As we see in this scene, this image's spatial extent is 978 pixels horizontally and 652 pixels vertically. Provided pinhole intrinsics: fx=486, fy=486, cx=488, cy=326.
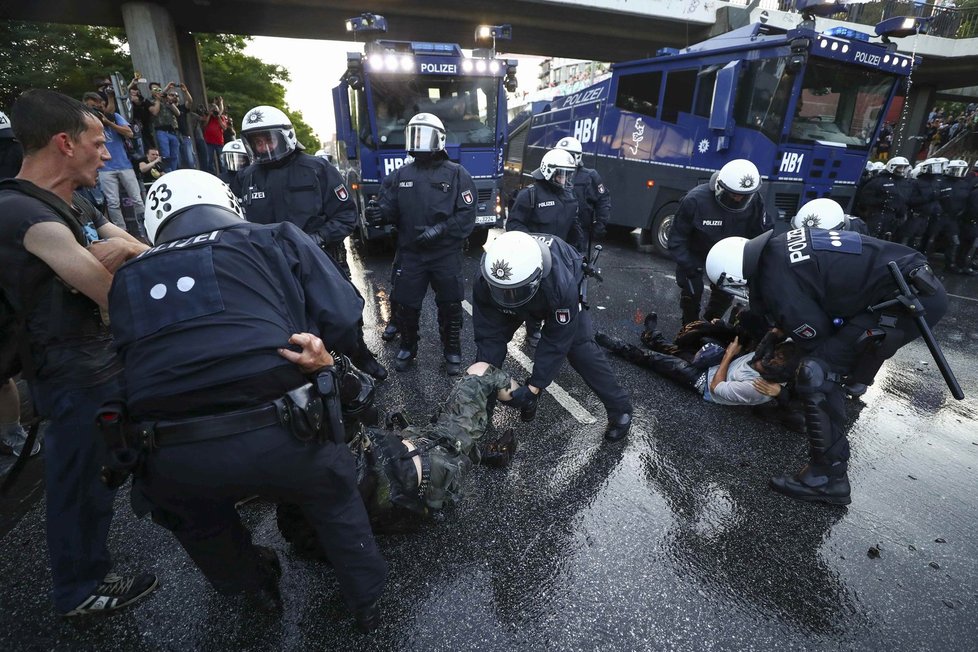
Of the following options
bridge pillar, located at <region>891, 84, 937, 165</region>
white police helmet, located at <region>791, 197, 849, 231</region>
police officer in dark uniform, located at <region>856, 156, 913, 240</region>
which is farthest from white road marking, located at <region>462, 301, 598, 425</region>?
bridge pillar, located at <region>891, 84, 937, 165</region>

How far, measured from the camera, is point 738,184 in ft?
13.6

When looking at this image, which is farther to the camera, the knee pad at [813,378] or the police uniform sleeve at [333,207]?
the police uniform sleeve at [333,207]

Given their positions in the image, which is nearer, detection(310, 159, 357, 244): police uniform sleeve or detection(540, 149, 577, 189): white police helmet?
detection(310, 159, 357, 244): police uniform sleeve

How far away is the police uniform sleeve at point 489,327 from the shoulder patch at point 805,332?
1.54m

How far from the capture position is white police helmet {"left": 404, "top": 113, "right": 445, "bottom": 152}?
391 centimetres

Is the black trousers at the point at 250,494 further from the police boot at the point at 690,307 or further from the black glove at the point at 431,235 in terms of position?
the police boot at the point at 690,307

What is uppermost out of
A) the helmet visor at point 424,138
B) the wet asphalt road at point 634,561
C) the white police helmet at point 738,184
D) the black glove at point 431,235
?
the helmet visor at point 424,138

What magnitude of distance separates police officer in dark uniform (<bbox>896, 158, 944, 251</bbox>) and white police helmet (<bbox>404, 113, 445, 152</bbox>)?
852 centimetres

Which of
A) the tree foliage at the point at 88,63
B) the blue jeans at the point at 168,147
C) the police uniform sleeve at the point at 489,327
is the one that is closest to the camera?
the police uniform sleeve at the point at 489,327

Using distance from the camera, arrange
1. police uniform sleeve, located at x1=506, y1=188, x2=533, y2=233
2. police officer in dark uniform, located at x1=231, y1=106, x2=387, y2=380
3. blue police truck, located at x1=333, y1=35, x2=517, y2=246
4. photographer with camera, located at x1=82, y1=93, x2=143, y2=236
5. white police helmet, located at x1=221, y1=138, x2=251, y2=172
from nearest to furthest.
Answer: police officer in dark uniform, located at x1=231, y1=106, x2=387, y2=380
police uniform sleeve, located at x1=506, y1=188, x2=533, y2=233
white police helmet, located at x1=221, y1=138, x2=251, y2=172
photographer with camera, located at x1=82, y1=93, x2=143, y2=236
blue police truck, located at x1=333, y1=35, x2=517, y2=246

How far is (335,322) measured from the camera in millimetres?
1648

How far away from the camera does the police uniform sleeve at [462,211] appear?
405 centimetres

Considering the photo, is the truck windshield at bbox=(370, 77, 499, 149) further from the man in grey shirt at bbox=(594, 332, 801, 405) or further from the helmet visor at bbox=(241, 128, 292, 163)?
the man in grey shirt at bbox=(594, 332, 801, 405)

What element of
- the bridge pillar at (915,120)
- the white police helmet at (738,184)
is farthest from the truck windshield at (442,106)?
the bridge pillar at (915,120)
